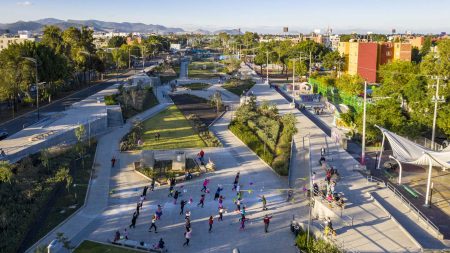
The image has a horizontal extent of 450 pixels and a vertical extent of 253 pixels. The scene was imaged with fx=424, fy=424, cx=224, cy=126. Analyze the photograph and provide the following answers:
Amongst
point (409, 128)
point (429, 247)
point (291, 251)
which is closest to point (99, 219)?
point (291, 251)

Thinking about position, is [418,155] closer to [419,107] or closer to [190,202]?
[419,107]

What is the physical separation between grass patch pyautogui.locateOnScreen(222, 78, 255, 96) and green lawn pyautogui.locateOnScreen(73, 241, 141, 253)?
4708cm

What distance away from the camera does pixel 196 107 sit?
5422 cm

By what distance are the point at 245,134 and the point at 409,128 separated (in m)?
13.7

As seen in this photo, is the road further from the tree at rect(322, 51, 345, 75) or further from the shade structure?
the tree at rect(322, 51, 345, 75)

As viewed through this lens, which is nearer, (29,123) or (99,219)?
(99,219)

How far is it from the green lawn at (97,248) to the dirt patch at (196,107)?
2553 cm

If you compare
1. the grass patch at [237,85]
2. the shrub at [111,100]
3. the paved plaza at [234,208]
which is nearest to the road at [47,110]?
the shrub at [111,100]

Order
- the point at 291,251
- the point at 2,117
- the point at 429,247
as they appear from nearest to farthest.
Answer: the point at 429,247 < the point at 291,251 < the point at 2,117

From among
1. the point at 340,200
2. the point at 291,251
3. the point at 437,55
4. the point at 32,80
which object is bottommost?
the point at 291,251

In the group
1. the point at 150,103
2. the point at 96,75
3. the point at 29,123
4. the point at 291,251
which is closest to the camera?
the point at 291,251

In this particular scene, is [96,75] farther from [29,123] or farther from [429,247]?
[429,247]

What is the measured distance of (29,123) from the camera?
4209 centimetres

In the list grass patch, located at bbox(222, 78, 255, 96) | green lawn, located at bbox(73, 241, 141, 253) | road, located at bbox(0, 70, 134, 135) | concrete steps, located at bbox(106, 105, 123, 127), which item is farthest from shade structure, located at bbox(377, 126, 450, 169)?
grass patch, located at bbox(222, 78, 255, 96)
